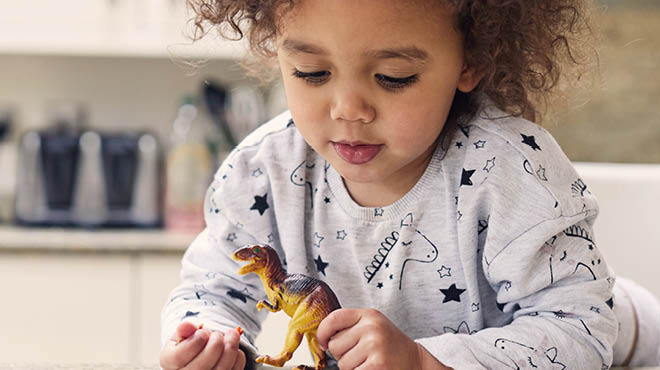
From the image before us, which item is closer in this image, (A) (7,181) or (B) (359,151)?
(B) (359,151)

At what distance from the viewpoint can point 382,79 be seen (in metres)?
0.84

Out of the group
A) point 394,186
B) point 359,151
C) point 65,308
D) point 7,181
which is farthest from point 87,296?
point 359,151

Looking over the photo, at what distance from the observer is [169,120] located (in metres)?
2.80

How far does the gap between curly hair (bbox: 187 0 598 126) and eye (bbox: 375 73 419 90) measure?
0.29 ft

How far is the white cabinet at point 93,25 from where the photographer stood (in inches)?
97.0

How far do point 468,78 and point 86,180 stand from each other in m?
1.75

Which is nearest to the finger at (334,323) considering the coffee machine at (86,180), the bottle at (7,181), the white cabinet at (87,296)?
the white cabinet at (87,296)

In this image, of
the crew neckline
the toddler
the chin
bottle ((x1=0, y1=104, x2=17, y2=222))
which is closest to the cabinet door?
bottle ((x1=0, y1=104, x2=17, y2=222))

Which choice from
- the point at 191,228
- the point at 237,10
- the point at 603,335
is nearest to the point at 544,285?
the point at 603,335

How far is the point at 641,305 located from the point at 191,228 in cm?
146

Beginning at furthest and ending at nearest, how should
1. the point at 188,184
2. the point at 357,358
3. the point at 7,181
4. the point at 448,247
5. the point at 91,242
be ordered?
the point at 7,181, the point at 188,184, the point at 91,242, the point at 448,247, the point at 357,358

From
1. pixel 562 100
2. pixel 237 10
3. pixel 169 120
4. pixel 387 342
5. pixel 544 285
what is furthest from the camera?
pixel 169 120

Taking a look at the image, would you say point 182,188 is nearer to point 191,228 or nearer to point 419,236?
point 191,228

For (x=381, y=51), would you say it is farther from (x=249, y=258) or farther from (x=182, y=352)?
(x=182, y=352)
